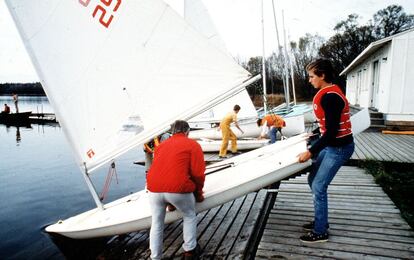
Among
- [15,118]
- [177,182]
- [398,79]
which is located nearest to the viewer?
[177,182]

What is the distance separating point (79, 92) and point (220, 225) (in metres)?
2.49

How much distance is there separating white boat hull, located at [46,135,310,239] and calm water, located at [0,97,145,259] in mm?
1178

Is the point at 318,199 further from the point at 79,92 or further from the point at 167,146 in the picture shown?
the point at 79,92

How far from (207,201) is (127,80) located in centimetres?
166

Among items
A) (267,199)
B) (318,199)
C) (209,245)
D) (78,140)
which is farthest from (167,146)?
(267,199)

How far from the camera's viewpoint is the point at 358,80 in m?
19.0

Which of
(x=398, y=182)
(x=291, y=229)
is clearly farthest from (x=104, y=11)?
(x=398, y=182)

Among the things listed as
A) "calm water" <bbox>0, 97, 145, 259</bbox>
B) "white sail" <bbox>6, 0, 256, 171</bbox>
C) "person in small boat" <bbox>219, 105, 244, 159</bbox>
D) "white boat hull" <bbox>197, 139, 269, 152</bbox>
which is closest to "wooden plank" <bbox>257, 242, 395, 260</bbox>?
"white sail" <bbox>6, 0, 256, 171</bbox>

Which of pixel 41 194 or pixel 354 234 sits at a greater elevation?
pixel 354 234

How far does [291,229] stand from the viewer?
3.44 m

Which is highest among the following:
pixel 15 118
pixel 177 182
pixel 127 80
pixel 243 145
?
pixel 127 80

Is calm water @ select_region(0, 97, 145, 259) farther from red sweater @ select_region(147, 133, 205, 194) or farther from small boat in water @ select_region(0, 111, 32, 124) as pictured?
small boat in water @ select_region(0, 111, 32, 124)

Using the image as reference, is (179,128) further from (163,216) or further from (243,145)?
(243,145)

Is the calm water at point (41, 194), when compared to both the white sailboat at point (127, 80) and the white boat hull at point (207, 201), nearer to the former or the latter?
the white boat hull at point (207, 201)
